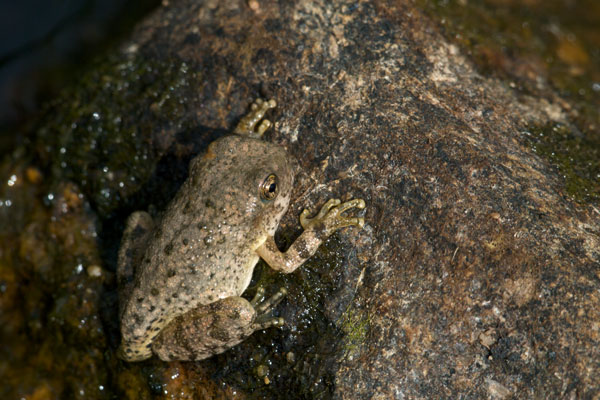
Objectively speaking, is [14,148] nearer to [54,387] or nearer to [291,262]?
[54,387]

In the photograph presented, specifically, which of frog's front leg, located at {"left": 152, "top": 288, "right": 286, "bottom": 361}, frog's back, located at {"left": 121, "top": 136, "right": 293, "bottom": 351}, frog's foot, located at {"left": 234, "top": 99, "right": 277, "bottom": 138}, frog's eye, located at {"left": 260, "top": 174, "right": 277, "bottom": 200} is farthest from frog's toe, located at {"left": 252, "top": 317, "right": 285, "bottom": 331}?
frog's foot, located at {"left": 234, "top": 99, "right": 277, "bottom": 138}

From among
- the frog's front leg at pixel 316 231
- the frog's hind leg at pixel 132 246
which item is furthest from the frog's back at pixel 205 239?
the frog's front leg at pixel 316 231

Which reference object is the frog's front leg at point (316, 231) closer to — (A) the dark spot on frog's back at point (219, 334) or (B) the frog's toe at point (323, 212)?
(B) the frog's toe at point (323, 212)

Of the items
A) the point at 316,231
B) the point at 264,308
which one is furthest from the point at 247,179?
the point at 264,308

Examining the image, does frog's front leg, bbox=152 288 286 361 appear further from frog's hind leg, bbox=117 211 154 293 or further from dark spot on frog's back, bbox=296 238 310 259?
frog's hind leg, bbox=117 211 154 293

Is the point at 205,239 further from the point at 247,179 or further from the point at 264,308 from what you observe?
the point at 264,308
